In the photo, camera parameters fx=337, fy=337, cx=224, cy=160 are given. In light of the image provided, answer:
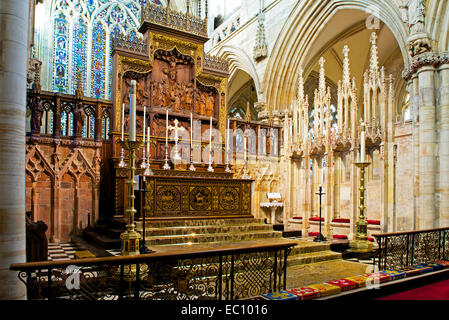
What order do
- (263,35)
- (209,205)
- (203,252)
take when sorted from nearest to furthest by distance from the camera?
(203,252)
(209,205)
(263,35)

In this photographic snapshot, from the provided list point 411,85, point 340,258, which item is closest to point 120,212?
point 340,258

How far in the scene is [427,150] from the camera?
7324mm

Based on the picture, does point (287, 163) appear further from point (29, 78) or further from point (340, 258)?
point (29, 78)

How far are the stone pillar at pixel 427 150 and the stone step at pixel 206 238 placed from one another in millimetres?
3604

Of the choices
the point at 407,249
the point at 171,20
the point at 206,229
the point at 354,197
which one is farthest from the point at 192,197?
the point at 171,20

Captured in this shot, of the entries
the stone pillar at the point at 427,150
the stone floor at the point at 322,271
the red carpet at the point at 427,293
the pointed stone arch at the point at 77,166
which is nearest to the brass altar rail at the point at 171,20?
the pointed stone arch at the point at 77,166

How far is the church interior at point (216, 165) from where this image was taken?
295 centimetres

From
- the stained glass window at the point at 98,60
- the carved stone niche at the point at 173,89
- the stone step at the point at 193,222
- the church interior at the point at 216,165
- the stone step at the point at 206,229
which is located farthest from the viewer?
the stained glass window at the point at 98,60

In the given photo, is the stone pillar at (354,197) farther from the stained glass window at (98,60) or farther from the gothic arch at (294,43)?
the stained glass window at (98,60)

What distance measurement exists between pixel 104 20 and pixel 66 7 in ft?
5.11

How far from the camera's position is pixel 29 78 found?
19.0 ft

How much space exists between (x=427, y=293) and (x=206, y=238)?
324cm

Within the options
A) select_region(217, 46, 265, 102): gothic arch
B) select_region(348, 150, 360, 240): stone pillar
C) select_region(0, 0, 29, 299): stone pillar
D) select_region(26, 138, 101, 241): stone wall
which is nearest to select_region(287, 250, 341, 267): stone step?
select_region(348, 150, 360, 240): stone pillar
